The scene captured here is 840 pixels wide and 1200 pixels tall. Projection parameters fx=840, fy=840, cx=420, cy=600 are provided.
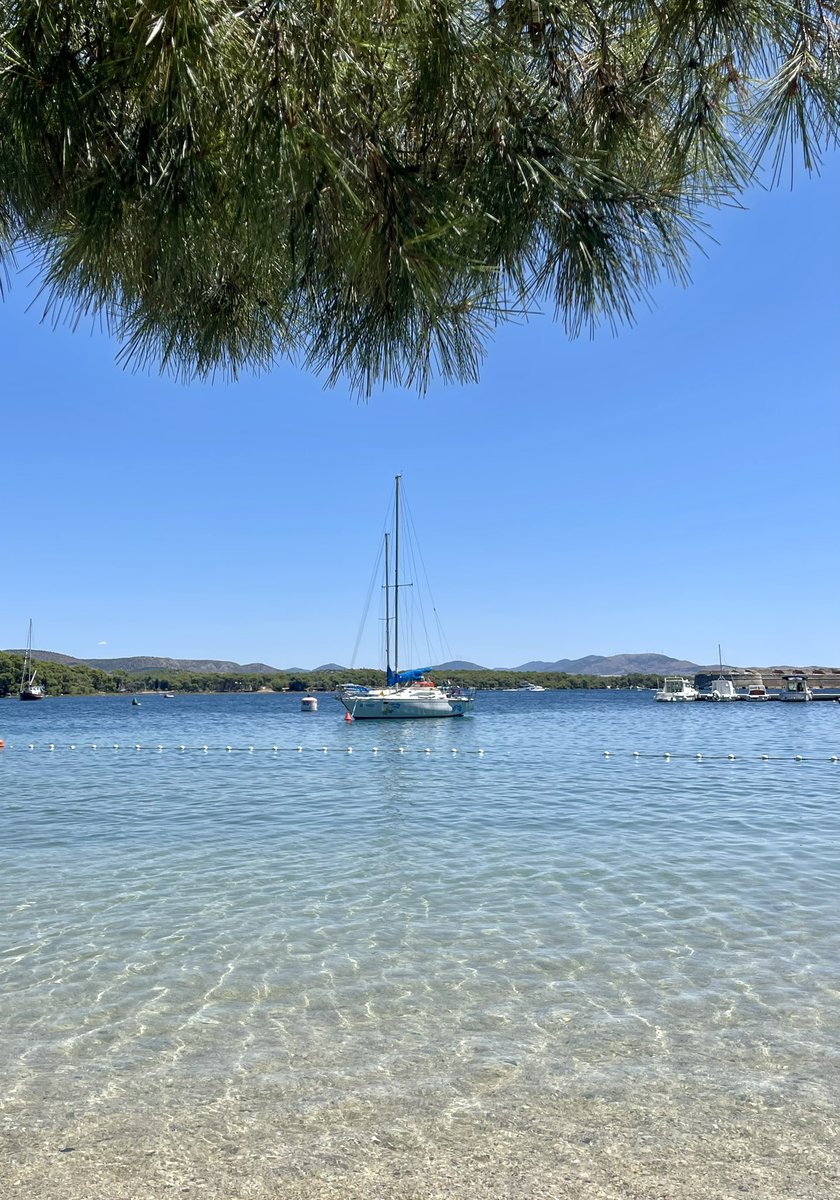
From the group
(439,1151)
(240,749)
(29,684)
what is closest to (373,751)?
(240,749)

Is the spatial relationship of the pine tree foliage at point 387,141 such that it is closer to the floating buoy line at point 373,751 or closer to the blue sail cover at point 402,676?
the floating buoy line at point 373,751

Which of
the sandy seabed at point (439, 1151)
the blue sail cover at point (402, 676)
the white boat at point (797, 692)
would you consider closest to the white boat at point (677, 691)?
the white boat at point (797, 692)

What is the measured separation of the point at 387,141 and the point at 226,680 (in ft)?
510

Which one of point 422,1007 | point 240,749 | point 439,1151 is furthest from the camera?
point 240,749

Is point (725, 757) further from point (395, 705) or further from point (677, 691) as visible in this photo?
point (677, 691)

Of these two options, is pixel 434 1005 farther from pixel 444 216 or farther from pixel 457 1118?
pixel 444 216

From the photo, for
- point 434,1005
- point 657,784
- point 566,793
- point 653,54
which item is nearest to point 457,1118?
point 434,1005

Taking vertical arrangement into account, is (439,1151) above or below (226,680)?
below

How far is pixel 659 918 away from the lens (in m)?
7.22

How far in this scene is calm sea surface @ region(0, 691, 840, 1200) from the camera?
3420mm

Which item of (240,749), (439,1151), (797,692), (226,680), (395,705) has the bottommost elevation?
(240,749)

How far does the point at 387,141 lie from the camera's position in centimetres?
286

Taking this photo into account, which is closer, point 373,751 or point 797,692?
point 373,751

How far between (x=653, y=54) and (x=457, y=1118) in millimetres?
4446
